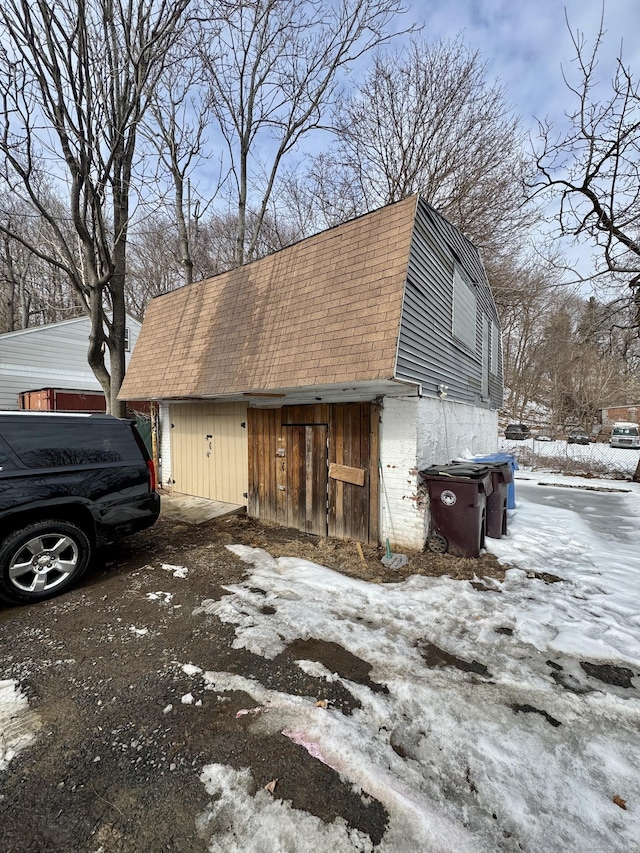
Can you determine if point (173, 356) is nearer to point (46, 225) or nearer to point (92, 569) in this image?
point (92, 569)

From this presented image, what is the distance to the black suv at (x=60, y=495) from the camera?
11.2ft

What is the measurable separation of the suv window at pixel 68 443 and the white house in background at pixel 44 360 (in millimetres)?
11786

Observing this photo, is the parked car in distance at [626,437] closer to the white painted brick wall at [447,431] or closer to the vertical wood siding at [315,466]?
the white painted brick wall at [447,431]

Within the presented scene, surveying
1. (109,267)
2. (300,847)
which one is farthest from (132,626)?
(109,267)

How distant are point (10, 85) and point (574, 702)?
457 inches

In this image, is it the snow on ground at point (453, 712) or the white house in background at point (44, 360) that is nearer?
the snow on ground at point (453, 712)

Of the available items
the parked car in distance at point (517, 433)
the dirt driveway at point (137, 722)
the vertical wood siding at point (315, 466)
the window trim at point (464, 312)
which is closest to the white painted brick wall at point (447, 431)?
the vertical wood siding at point (315, 466)

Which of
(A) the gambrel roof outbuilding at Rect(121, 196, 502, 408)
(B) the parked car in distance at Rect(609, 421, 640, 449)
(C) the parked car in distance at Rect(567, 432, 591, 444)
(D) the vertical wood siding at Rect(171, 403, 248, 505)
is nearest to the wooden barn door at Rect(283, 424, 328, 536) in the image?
(A) the gambrel roof outbuilding at Rect(121, 196, 502, 408)

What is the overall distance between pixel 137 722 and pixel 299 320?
4718mm

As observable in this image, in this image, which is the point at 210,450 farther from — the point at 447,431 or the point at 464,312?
the point at 464,312

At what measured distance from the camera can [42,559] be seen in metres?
3.56

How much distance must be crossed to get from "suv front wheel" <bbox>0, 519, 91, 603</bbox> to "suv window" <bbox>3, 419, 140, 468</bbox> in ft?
2.15

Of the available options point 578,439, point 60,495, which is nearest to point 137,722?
point 60,495

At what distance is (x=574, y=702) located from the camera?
242cm
